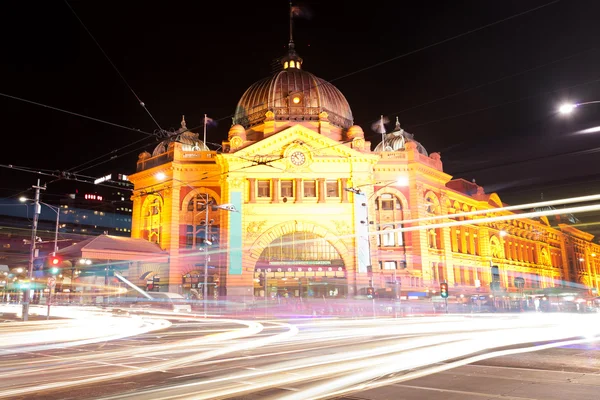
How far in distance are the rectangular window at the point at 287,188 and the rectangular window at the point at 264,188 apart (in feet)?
5.26

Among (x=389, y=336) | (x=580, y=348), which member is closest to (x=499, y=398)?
(x=580, y=348)

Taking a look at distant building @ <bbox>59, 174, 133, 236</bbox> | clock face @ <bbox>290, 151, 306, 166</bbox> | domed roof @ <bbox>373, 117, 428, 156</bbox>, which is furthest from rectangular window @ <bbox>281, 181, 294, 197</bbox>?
distant building @ <bbox>59, 174, 133, 236</bbox>

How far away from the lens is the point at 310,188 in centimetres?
5644

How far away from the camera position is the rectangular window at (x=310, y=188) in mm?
56188

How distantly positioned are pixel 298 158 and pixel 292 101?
36.1 ft

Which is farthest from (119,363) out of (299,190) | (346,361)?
(299,190)

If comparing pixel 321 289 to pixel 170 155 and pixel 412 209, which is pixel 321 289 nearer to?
pixel 412 209

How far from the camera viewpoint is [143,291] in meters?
55.4

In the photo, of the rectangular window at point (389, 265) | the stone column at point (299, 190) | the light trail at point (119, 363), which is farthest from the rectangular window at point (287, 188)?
the light trail at point (119, 363)

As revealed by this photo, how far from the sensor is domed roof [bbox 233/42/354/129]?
6284cm

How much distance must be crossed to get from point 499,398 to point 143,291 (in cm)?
5213

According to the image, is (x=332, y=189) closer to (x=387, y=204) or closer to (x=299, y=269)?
(x=387, y=204)

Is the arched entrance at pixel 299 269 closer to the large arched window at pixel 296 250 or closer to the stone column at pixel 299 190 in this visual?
the large arched window at pixel 296 250

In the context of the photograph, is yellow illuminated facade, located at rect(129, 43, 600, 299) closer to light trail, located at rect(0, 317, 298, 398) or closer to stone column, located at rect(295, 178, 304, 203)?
stone column, located at rect(295, 178, 304, 203)
